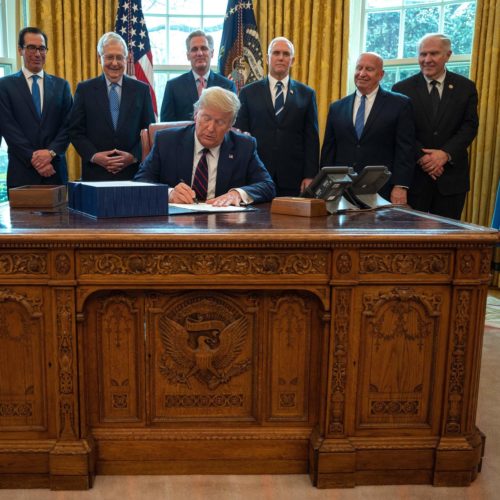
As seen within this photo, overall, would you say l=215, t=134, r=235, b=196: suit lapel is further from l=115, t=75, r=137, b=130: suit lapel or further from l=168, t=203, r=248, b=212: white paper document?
l=115, t=75, r=137, b=130: suit lapel

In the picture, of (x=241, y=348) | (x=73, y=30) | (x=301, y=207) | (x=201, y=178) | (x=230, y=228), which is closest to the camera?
(x=230, y=228)

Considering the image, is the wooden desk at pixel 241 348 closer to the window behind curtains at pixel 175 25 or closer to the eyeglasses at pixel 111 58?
the eyeglasses at pixel 111 58

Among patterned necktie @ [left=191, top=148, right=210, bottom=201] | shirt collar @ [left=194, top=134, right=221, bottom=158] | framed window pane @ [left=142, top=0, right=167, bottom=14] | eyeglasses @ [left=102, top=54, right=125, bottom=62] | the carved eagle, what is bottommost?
→ the carved eagle

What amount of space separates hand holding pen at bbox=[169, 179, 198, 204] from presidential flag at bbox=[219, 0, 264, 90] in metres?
3.20

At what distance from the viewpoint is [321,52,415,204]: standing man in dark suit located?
3977 mm

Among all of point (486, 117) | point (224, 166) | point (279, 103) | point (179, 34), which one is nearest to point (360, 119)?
point (279, 103)

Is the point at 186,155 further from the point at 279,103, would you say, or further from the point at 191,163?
the point at 279,103

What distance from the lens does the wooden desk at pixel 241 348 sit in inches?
80.1

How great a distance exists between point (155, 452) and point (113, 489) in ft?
0.62

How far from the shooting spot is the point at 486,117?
17.2ft

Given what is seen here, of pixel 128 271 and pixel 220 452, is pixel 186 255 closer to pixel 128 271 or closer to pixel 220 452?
pixel 128 271

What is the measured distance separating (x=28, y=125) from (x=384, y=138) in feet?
8.05

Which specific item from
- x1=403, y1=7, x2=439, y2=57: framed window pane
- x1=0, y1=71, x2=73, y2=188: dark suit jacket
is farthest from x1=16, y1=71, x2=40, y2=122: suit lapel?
x1=403, y1=7, x2=439, y2=57: framed window pane

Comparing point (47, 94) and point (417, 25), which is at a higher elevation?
point (417, 25)
